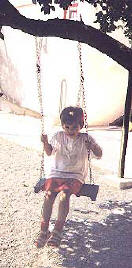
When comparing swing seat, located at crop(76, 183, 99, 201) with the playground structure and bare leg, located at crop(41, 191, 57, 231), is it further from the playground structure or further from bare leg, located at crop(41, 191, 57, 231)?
the playground structure

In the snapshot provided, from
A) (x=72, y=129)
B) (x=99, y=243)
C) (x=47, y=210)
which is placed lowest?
(x=99, y=243)

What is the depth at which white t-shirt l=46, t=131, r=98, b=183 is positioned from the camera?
515cm

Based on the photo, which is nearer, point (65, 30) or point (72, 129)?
point (72, 129)

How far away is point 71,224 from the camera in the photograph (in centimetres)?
586

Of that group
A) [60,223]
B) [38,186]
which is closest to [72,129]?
[38,186]

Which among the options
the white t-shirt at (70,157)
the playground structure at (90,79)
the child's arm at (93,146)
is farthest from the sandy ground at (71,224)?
the playground structure at (90,79)

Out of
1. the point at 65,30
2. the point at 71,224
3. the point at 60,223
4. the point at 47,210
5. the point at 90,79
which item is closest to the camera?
the point at 60,223

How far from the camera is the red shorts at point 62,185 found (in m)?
4.96

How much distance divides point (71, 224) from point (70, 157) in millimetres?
1255

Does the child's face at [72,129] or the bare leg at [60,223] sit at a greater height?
the child's face at [72,129]

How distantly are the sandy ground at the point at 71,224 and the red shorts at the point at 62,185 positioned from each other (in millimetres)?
766

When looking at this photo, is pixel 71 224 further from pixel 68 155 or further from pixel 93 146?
pixel 93 146

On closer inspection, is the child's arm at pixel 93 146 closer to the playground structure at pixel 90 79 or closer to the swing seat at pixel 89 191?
the swing seat at pixel 89 191

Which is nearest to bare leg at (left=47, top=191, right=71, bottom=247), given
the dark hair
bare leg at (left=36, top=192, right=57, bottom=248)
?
bare leg at (left=36, top=192, right=57, bottom=248)
